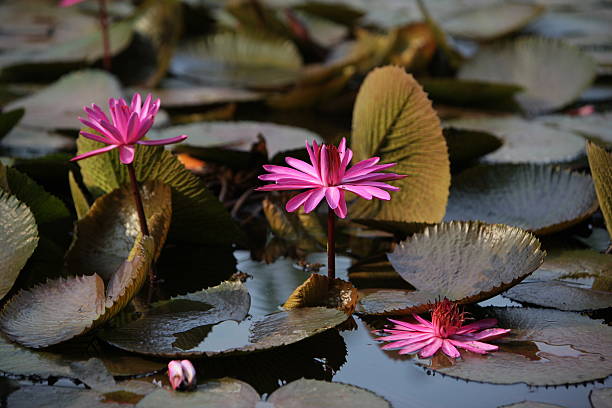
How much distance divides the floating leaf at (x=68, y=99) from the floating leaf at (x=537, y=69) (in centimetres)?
97

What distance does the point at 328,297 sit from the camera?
41.2 inches

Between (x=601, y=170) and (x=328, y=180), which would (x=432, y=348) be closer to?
(x=328, y=180)

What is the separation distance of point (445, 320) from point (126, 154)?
0.45 metres

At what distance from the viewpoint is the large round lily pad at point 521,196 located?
1.36 meters

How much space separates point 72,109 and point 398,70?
3.15ft

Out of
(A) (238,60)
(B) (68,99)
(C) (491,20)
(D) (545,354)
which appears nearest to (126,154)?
(D) (545,354)

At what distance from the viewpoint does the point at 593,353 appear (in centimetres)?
93

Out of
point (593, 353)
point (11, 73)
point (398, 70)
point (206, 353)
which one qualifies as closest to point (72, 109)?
point (11, 73)

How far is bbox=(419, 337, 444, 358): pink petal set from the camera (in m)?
0.92

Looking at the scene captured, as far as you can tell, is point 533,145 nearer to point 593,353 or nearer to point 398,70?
point 398,70

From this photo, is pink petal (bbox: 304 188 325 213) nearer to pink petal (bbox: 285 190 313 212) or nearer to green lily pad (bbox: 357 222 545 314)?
A: pink petal (bbox: 285 190 313 212)

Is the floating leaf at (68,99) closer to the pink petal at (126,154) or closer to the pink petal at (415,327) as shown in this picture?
the pink petal at (126,154)

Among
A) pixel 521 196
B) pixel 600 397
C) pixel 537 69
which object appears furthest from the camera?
pixel 537 69

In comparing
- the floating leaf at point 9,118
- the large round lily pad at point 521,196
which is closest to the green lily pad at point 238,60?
the floating leaf at point 9,118
